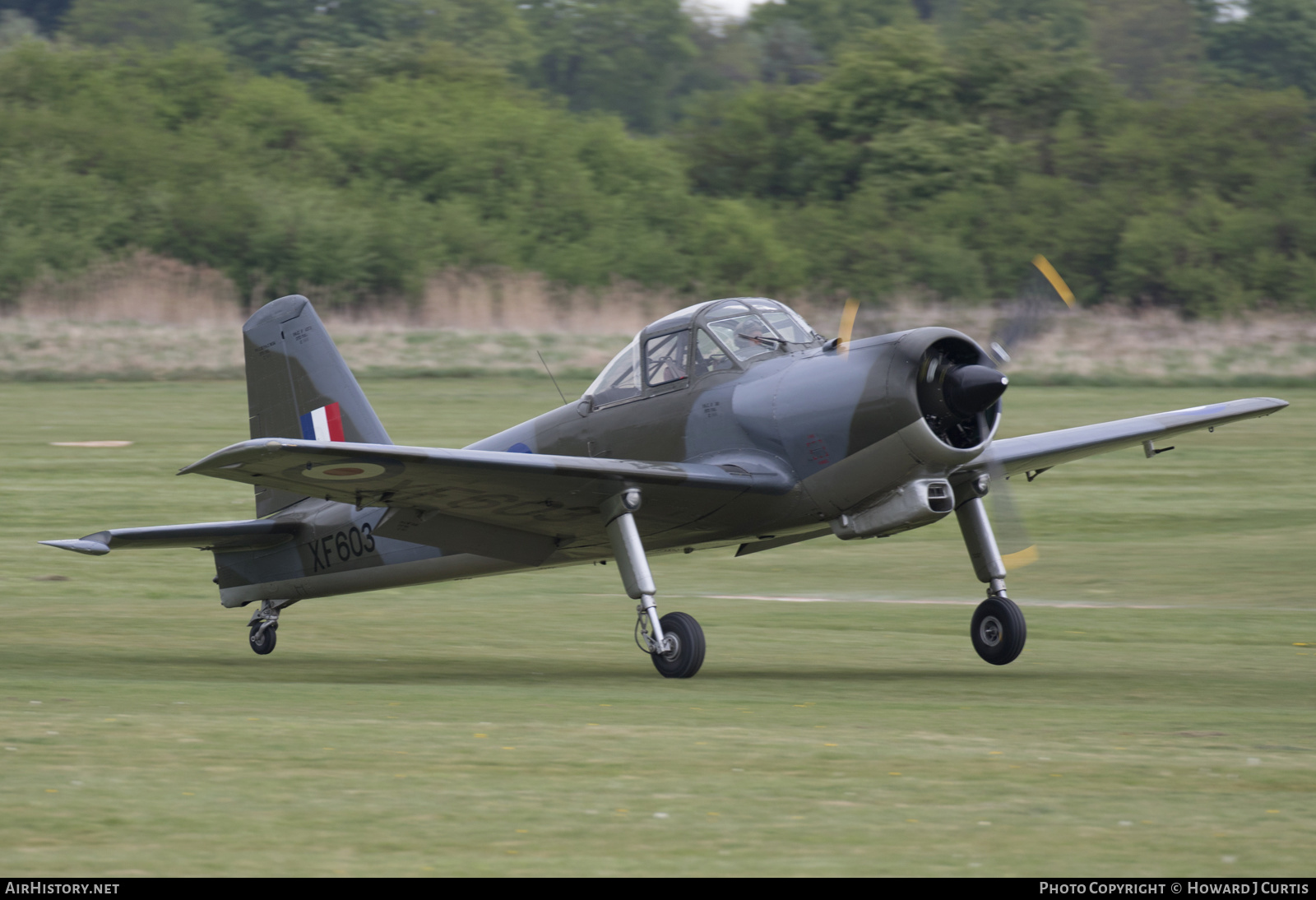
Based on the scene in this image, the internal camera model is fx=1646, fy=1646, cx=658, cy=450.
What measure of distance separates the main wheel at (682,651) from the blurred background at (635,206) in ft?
93.0

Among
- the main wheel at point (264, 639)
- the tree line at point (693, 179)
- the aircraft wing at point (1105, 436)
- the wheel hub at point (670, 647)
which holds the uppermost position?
the aircraft wing at point (1105, 436)

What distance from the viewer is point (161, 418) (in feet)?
111

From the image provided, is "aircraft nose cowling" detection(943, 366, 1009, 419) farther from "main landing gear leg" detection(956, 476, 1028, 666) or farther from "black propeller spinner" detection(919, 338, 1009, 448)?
"main landing gear leg" detection(956, 476, 1028, 666)

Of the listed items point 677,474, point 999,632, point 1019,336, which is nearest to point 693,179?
point 1019,336

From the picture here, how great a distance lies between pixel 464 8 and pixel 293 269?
4811cm

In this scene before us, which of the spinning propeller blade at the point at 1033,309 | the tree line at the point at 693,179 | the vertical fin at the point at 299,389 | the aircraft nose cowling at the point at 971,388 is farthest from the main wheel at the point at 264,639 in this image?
the tree line at the point at 693,179

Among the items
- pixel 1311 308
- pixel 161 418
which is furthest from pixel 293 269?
pixel 1311 308

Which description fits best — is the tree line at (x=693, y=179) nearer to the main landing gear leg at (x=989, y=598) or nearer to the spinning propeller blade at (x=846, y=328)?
the main landing gear leg at (x=989, y=598)

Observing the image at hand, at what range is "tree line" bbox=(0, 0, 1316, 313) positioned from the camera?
5078 centimetres

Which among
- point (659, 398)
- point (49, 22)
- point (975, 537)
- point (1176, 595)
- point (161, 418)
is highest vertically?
point (659, 398)

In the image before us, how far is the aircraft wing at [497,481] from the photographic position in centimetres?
1062

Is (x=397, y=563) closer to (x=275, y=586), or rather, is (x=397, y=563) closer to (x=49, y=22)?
(x=275, y=586)

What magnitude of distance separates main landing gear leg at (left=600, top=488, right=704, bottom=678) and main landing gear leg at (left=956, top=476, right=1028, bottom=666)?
2.50 meters

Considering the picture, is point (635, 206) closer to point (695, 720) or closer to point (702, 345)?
point (702, 345)
